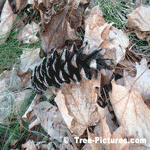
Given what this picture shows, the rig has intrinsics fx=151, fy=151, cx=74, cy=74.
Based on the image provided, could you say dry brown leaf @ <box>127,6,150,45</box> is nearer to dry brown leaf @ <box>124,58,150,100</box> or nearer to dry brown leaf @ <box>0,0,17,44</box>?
dry brown leaf @ <box>124,58,150,100</box>

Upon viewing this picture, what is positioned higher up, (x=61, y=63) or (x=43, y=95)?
(x=61, y=63)

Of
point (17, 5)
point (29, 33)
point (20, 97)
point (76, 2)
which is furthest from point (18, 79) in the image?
point (76, 2)

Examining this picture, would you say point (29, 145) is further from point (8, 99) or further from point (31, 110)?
point (8, 99)

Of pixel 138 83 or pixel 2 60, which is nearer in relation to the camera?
pixel 138 83

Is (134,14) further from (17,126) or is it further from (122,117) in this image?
(17,126)

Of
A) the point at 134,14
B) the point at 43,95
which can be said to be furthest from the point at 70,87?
the point at 134,14

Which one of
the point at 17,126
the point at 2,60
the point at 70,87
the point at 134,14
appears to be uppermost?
the point at 2,60
